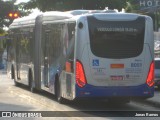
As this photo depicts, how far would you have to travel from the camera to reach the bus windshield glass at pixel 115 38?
672 inches

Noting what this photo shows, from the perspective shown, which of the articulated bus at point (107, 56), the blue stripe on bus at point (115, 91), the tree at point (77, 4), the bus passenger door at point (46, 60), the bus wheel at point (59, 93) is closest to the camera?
the blue stripe on bus at point (115, 91)

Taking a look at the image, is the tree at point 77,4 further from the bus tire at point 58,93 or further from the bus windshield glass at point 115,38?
the bus windshield glass at point 115,38

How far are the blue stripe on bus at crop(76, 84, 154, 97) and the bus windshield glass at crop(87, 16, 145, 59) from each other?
0.92 metres

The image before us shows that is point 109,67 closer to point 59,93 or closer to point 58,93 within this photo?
point 59,93

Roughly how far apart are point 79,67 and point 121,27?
5.70ft

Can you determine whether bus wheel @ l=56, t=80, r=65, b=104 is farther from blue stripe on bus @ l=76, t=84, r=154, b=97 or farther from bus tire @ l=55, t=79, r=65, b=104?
blue stripe on bus @ l=76, t=84, r=154, b=97

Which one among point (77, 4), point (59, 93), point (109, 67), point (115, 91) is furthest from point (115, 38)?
point (77, 4)

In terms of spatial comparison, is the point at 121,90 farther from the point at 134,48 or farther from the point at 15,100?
the point at 15,100

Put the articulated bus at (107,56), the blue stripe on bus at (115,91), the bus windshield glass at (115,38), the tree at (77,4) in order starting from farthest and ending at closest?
1. the tree at (77,4)
2. the bus windshield glass at (115,38)
3. the articulated bus at (107,56)
4. the blue stripe on bus at (115,91)

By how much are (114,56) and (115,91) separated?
3.30 feet

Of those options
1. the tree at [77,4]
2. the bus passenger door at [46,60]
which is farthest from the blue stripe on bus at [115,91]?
the tree at [77,4]

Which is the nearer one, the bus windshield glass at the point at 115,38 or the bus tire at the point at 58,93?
the bus windshield glass at the point at 115,38

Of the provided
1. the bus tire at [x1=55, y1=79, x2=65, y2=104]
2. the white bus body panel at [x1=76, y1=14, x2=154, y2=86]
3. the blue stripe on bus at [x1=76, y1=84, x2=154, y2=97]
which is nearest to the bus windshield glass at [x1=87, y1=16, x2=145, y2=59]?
the white bus body panel at [x1=76, y1=14, x2=154, y2=86]

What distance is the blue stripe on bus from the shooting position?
1672 centimetres
